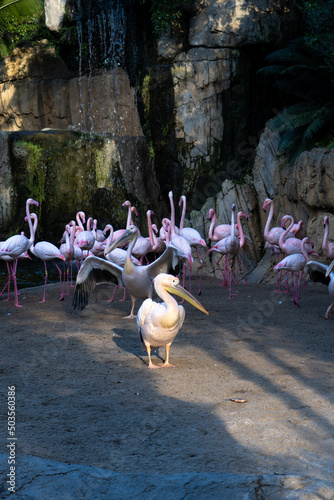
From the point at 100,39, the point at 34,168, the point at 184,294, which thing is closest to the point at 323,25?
the point at 184,294

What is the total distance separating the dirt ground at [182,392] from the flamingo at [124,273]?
0.38 meters

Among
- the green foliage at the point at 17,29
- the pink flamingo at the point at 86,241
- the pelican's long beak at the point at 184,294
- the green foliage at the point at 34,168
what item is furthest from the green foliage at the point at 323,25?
the green foliage at the point at 17,29

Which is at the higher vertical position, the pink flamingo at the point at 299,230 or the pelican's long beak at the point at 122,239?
the pelican's long beak at the point at 122,239

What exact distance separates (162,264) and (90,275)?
2.94ft

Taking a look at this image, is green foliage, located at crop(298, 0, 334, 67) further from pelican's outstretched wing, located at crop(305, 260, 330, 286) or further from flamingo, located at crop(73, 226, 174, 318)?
flamingo, located at crop(73, 226, 174, 318)

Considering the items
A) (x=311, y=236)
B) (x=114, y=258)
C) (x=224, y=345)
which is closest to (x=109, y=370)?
(x=224, y=345)

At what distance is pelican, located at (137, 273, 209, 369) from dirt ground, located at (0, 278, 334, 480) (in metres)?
0.27

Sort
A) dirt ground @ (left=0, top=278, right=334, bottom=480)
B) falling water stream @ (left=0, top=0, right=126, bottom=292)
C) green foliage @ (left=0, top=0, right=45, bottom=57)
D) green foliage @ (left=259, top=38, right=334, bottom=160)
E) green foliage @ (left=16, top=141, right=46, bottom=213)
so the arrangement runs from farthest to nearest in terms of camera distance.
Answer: green foliage @ (left=0, top=0, right=45, bottom=57) → falling water stream @ (left=0, top=0, right=126, bottom=292) → green foliage @ (left=16, top=141, right=46, bottom=213) → green foliage @ (left=259, top=38, right=334, bottom=160) → dirt ground @ (left=0, top=278, right=334, bottom=480)

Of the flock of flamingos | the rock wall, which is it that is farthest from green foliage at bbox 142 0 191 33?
the flock of flamingos

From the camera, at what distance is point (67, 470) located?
106 inches

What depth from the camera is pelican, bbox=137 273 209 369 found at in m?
4.50

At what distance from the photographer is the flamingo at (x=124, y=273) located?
6.40m

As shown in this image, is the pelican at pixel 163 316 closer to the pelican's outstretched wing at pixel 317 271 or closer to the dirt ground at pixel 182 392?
the dirt ground at pixel 182 392

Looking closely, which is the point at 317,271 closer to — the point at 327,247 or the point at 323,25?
the point at 327,247
